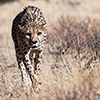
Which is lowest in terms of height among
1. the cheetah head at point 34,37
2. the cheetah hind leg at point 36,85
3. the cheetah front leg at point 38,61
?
the cheetah hind leg at point 36,85

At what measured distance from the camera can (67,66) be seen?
193 inches

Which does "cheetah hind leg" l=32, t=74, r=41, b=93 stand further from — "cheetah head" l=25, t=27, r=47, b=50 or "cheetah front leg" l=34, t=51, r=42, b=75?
"cheetah head" l=25, t=27, r=47, b=50

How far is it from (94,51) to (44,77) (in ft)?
3.06

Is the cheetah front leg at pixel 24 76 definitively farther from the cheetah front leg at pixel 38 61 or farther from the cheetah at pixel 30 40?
the cheetah front leg at pixel 38 61

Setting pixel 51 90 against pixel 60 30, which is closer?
pixel 51 90

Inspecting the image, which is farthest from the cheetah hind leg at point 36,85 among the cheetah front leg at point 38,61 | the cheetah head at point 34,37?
the cheetah head at point 34,37

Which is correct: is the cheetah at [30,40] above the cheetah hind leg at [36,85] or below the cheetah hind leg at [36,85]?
above

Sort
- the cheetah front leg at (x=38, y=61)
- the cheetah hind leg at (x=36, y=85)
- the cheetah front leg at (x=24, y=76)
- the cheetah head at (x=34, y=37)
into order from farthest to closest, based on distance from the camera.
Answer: the cheetah front leg at (x=38, y=61), the cheetah front leg at (x=24, y=76), the cheetah head at (x=34, y=37), the cheetah hind leg at (x=36, y=85)

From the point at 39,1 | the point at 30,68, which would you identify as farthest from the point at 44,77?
the point at 39,1

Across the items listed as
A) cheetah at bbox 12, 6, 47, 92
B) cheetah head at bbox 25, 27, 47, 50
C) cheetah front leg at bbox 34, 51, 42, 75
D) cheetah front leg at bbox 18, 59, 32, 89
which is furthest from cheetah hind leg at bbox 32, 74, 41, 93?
cheetah head at bbox 25, 27, 47, 50

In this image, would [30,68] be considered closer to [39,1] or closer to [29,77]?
[29,77]

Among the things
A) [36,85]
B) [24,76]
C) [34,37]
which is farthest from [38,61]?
[34,37]

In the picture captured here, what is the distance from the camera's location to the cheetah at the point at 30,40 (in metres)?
4.90

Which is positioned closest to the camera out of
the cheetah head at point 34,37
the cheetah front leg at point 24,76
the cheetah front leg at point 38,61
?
the cheetah head at point 34,37
